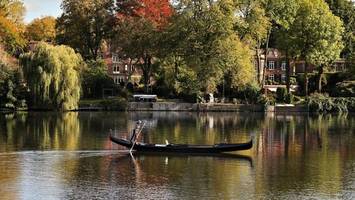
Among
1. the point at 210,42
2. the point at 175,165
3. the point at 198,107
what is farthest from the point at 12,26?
the point at 175,165

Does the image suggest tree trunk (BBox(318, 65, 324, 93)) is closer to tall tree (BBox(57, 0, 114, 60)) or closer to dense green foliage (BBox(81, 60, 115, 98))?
dense green foliage (BBox(81, 60, 115, 98))

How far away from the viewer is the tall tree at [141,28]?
300 ft

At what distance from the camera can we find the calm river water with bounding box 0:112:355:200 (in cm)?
3058

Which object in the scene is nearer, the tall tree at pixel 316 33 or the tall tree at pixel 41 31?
the tall tree at pixel 316 33

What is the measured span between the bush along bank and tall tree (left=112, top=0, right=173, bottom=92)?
73.3 feet

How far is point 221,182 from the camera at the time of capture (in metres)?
32.8

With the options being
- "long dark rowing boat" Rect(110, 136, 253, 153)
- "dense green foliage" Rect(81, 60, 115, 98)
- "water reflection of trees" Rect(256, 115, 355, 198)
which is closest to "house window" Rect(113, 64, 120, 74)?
"dense green foliage" Rect(81, 60, 115, 98)

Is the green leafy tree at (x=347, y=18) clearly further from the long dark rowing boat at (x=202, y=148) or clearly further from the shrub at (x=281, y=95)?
the long dark rowing boat at (x=202, y=148)

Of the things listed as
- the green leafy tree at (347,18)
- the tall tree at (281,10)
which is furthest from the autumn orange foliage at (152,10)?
the green leafy tree at (347,18)

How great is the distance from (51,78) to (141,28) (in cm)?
1717

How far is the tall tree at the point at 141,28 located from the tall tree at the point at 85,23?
2947mm

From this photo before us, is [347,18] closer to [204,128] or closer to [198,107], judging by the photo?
[198,107]

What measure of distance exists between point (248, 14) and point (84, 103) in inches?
990

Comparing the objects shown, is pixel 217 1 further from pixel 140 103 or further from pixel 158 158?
pixel 158 158
